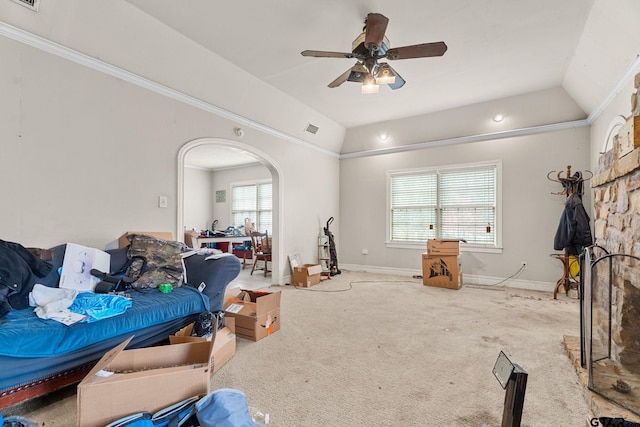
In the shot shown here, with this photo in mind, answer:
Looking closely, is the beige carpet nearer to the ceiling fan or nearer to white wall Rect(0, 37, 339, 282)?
white wall Rect(0, 37, 339, 282)

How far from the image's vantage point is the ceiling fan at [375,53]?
2.59m

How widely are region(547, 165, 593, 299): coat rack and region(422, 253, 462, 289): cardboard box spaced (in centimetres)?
131

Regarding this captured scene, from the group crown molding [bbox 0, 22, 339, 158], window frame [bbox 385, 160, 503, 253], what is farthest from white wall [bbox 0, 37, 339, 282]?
window frame [bbox 385, 160, 503, 253]

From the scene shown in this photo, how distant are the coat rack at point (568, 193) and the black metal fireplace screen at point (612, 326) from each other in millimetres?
2560

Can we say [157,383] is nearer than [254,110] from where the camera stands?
Yes

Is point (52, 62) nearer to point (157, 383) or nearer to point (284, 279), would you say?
point (157, 383)

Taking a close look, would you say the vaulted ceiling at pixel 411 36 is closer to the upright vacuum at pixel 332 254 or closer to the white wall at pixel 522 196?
the white wall at pixel 522 196

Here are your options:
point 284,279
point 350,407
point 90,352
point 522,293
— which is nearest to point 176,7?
point 90,352

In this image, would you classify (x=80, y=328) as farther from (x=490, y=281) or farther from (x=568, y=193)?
(x=568, y=193)

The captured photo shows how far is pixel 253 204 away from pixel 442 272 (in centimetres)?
547

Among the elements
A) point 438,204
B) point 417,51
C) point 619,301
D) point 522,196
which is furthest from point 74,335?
point 522,196

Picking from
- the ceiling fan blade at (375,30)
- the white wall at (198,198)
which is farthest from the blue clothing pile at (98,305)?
the white wall at (198,198)

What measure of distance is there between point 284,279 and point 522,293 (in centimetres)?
383

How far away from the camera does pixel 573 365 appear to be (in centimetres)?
232
